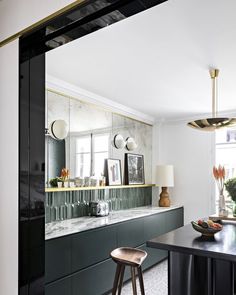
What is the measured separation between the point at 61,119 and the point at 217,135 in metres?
3.00

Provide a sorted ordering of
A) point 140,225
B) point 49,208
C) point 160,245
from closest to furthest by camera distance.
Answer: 1. point 160,245
2. point 49,208
3. point 140,225

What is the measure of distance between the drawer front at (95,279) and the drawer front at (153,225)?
0.89 m

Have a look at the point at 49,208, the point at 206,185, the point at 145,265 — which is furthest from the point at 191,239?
the point at 206,185

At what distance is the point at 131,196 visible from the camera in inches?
189

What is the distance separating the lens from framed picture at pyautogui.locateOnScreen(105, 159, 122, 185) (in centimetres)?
417

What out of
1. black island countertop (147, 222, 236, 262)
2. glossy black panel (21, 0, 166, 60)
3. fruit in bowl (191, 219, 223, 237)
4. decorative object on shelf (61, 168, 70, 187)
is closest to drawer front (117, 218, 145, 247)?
decorative object on shelf (61, 168, 70, 187)

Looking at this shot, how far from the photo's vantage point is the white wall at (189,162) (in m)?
5.14

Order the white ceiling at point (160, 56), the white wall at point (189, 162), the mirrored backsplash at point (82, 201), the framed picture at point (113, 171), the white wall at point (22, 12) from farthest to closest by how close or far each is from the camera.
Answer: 1. the white wall at point (189, 162)
2. the framed picture at point (113, 171)
3. the mirrored backsplash at point (82, 201)
4. the white ceiling at point (160, 56)
5. the white wall at point (22, 12)

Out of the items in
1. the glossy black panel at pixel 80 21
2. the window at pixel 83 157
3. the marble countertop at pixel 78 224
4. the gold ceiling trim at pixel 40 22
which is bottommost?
the marble countertop at pixel 78 224

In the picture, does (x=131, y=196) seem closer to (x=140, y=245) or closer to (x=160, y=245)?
(x=140, y=245)

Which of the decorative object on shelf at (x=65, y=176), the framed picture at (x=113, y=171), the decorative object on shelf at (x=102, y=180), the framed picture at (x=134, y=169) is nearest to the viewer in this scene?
the decorative object on shelf at (x=65, y=176)

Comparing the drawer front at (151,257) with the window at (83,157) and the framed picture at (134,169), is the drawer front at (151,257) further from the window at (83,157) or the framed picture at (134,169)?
the window at (83,157)

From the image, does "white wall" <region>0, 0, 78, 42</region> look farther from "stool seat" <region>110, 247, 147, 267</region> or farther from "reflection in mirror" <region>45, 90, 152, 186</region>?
"stool seat" <region>110, 247, 147, 267</region>

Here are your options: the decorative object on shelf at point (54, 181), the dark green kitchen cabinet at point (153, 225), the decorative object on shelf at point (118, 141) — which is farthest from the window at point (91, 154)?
the dark green kitchen cabinet at point (153, 225)
